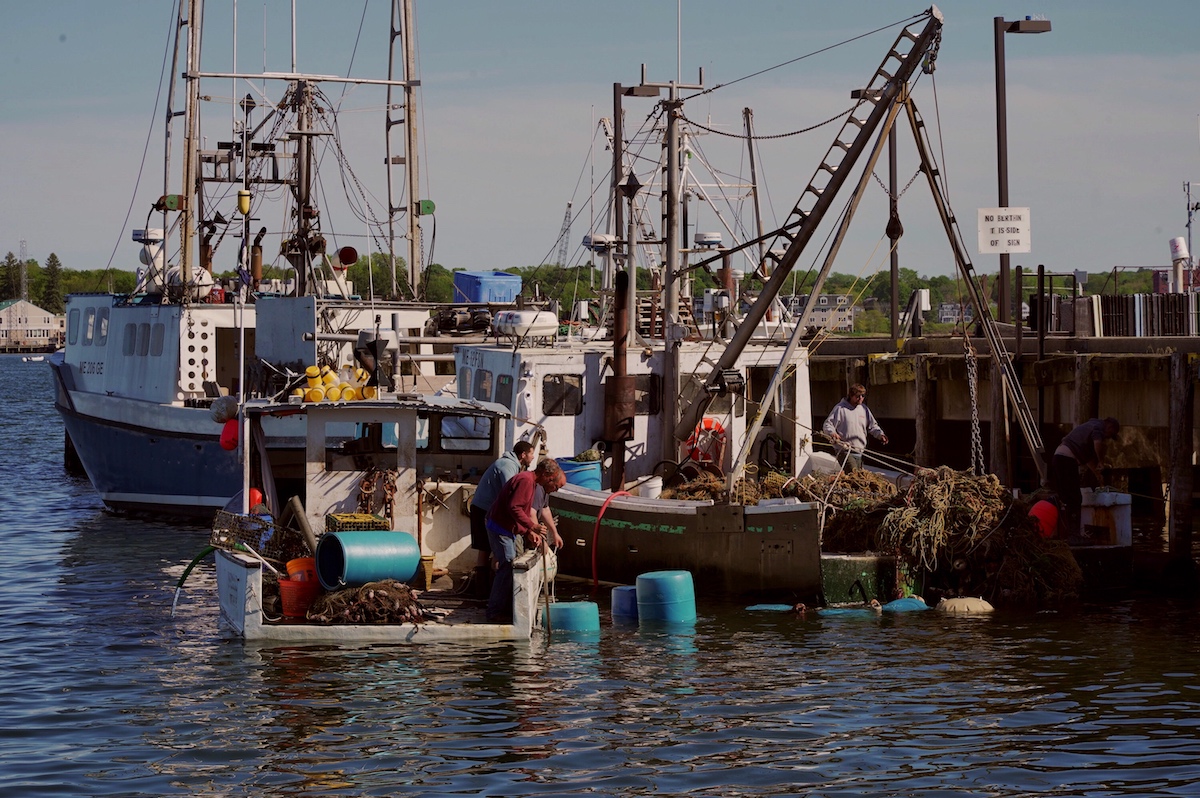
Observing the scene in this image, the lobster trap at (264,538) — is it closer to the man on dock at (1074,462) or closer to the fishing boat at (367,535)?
Result: the fishing boat at (367,535)

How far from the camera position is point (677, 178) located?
752 inches

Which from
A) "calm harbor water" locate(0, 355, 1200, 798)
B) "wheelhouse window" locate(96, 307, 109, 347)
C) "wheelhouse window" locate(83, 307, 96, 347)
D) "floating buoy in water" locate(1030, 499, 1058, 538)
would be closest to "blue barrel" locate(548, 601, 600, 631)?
"calm harbor water" locate(0, 355, 1200, 798)

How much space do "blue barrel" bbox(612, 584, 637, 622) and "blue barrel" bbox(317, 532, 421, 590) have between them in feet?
7.87

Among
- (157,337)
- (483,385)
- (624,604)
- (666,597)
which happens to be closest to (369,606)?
(624,604)

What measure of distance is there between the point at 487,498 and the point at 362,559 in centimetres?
142

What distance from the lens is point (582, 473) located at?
17.3 metres

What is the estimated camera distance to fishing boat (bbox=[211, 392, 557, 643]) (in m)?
12.8

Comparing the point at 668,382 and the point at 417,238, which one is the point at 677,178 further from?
the point at 417,238

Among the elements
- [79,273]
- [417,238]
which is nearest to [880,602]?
[417,238]

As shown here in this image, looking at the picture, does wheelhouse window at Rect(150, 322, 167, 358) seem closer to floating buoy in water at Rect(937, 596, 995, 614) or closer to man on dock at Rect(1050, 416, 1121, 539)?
floating buoy in water at Rect(937, 596, 995, 614)

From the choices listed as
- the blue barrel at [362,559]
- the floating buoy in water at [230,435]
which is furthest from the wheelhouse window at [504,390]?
the blue barrel at [362,559]

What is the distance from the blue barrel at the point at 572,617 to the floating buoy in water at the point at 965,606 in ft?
12.4

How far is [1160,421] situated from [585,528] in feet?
29.3

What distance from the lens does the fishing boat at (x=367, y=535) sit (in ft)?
42.1
